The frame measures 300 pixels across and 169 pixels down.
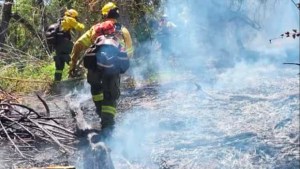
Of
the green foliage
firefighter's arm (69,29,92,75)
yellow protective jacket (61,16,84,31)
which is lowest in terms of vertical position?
the green foliage

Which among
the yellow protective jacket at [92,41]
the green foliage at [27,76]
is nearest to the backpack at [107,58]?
the yellow protective jacket at [92,41]

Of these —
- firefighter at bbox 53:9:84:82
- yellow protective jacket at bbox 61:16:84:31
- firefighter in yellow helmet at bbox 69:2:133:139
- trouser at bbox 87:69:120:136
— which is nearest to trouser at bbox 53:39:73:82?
firefighter at bbox 53:9:84:82

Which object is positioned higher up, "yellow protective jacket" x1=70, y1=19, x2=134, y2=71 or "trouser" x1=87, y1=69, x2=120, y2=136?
"yellow protective jacket" x1=70, y1=19, x2=134, y2=71

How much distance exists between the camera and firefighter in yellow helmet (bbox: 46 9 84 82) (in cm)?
832

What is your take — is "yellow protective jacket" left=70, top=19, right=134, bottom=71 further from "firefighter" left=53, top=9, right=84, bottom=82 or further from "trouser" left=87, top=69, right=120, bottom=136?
"firefighter" left=53, top=9, right=84, bottom=82

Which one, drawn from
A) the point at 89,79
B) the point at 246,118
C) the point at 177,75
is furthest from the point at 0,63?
the point at 246,118

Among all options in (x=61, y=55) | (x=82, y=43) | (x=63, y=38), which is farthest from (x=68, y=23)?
(x=82, y=43)

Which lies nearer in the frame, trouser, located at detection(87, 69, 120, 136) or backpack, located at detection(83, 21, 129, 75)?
backpack, located at detection(83, 21, 129, 75)

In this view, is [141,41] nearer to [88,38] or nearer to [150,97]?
[150,97]

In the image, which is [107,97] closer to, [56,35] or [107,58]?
[107,58]

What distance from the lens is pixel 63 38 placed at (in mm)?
8422

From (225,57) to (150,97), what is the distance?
4.96m

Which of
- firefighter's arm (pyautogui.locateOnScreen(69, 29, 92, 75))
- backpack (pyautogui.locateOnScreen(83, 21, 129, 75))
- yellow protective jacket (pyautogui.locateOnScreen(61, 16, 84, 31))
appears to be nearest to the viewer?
backpack (pyautogui.locateOnScreen(83, 21, 129, 75))

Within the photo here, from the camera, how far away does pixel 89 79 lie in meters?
5.27
